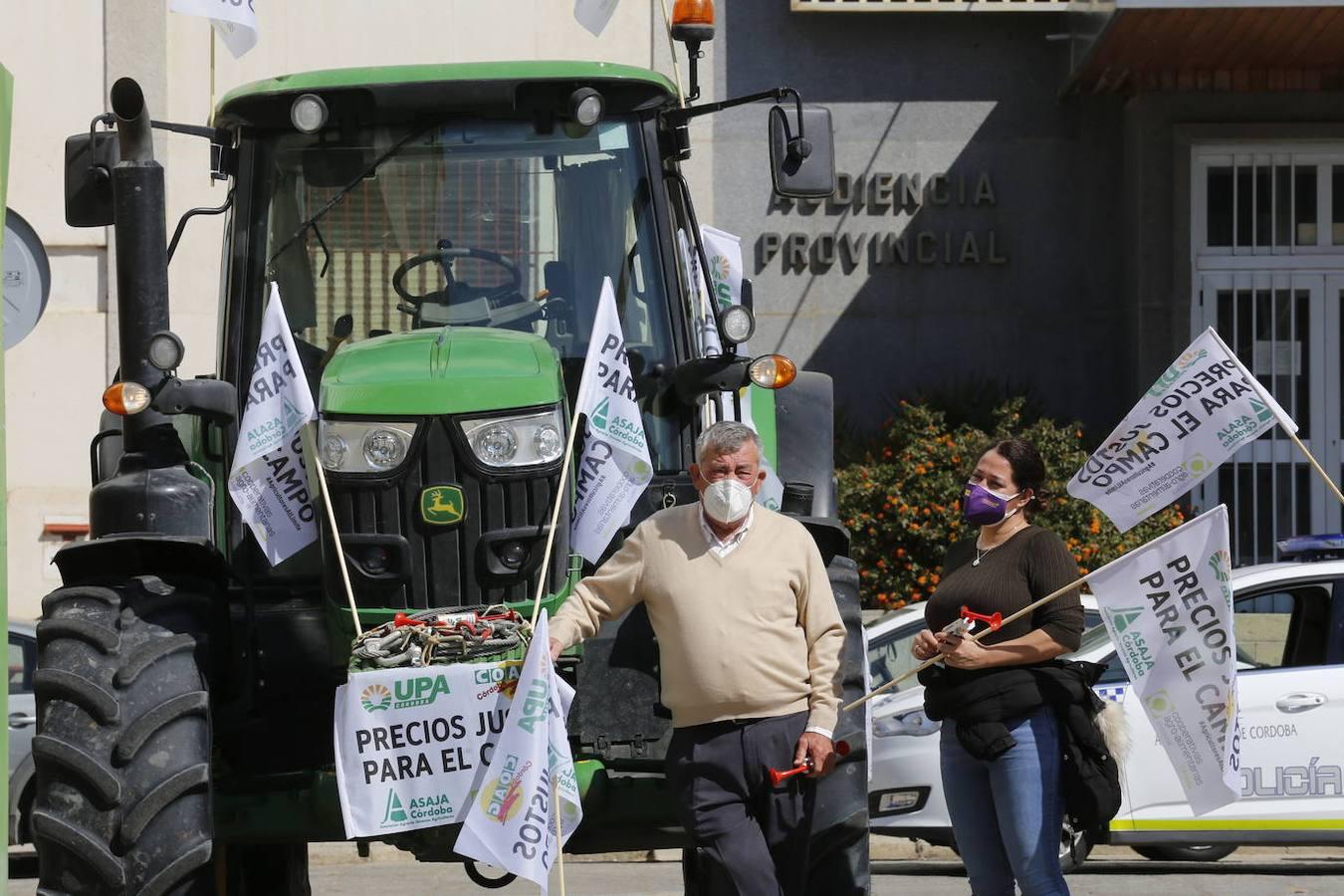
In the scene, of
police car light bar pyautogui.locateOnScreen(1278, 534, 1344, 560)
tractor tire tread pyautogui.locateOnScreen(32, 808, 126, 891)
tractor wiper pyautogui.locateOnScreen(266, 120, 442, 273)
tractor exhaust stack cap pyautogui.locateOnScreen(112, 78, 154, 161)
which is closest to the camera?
tractor tire tread pyautogui.locateOnScreen(32, 808, 126, 891)

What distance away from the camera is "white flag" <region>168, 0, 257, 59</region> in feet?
25.8

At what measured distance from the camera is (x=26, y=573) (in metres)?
16.7

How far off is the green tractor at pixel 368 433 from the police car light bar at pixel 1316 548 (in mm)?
4149

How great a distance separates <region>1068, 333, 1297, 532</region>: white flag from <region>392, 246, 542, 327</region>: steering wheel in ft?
6.49

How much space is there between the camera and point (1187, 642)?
6.34m

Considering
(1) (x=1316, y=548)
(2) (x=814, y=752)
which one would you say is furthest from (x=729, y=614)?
(1) (x=1316, y=548)

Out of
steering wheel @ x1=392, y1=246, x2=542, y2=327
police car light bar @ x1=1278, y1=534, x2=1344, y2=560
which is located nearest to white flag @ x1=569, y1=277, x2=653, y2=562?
steering wheel @ x1=392, y1=246, x2=542, y2=327

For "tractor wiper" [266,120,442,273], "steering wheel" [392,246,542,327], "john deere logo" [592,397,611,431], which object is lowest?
"john deere logo" [592,397,611,431]

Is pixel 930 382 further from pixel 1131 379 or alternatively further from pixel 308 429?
pixel 308 429

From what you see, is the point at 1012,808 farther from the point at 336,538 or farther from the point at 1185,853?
the point at 1185,853

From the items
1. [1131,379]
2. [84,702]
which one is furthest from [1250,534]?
[84,702]

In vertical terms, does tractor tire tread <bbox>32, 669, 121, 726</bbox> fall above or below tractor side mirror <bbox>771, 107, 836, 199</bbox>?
below

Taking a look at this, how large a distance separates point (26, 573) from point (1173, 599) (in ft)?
40.7

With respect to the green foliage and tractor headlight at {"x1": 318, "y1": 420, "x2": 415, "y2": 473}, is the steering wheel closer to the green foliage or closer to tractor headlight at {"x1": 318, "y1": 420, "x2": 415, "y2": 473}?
tractor headlight at {"x1": 318, "y1": 420, "x2": 415, "y2": 473}
